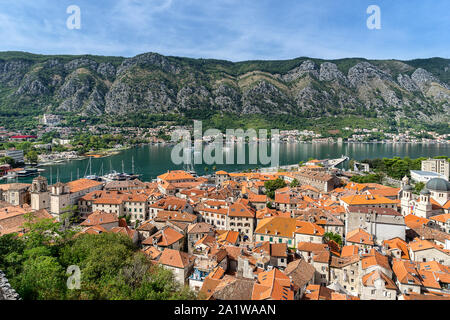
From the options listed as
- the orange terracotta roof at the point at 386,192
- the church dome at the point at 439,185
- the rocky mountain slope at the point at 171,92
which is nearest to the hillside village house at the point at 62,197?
the orange terracotta roof at the point at 386,192

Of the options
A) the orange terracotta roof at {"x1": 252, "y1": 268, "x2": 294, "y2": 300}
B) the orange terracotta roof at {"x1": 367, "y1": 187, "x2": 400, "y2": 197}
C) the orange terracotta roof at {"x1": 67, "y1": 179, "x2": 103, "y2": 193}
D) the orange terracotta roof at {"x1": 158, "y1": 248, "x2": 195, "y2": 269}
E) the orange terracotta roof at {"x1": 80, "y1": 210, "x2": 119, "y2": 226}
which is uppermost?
the orange terracotta roof at {"x1": 67, "y1": 179, "x2": 103, "y2": 193}

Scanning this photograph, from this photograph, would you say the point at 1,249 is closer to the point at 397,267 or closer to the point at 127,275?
the point at 127,275

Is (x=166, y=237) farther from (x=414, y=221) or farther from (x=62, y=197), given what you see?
(x=414, y=221)

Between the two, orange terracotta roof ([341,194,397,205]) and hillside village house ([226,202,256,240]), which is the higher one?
orange terracotta roof ([341,194,397,205])

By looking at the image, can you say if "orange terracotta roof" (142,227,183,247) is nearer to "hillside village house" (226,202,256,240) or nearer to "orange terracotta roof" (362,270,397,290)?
"hillside village house" (226,202,256,240)

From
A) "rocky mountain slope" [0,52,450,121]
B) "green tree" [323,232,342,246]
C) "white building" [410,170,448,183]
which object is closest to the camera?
"green tree" [323,232,342,246]

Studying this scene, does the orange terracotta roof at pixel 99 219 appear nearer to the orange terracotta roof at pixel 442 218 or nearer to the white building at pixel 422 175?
the orange terracotta roof at pixel 442 218

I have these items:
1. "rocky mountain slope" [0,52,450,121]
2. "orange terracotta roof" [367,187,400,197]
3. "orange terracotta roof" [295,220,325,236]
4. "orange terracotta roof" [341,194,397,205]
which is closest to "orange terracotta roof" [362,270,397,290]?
"orange terracotta roof" [295,220,325,236]

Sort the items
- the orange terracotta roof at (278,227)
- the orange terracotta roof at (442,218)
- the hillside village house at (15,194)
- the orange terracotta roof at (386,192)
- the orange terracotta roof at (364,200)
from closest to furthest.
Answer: the orange terracotta roof at (278,227) < the orange terracotta roof at (442,218) < the orange terracotta roof at (364,200) < the orange terracotta roof at (386,192) < the hillside village house at (15,194)
